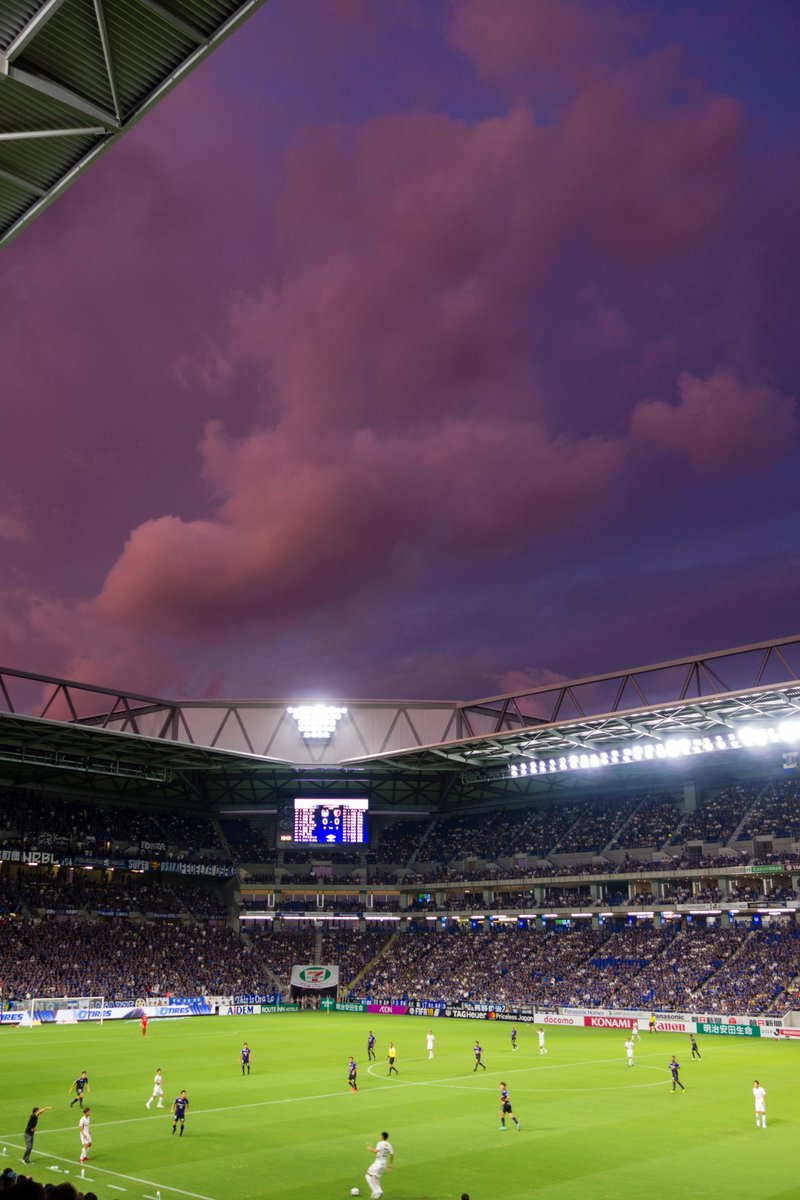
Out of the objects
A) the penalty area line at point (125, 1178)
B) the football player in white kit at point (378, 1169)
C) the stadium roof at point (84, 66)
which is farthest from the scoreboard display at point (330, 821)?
the stadium roof at point (84, 66)

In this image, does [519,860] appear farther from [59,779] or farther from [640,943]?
[59,779]

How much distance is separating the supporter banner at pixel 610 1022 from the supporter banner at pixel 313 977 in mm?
28405

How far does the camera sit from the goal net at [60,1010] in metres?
69.6

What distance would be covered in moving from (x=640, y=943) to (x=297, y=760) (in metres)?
35.1

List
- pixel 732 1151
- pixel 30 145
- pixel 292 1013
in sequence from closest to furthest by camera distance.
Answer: pixel 30 145 < pixel 732 1151 < pixel 292 1013

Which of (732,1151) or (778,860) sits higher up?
(778,860)

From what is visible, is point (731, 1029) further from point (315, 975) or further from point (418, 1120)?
point (315, 975)

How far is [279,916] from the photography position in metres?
98.2

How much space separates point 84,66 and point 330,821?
90511 millimetres

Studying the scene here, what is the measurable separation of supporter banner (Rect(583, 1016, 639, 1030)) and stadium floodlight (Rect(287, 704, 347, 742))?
36874 mm

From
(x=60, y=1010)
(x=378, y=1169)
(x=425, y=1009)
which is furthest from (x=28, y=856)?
(x=378, y=1169)

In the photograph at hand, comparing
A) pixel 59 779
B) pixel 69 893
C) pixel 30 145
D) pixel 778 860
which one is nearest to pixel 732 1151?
pixel 30 145

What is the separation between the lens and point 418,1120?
3459 cm

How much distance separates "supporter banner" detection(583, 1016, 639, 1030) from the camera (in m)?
66.8
